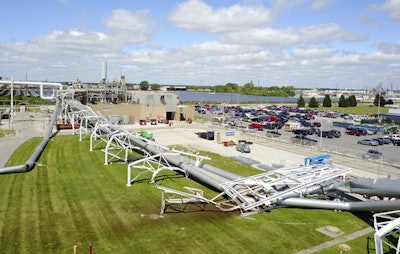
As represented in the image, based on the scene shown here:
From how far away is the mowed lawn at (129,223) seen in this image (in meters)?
18.0

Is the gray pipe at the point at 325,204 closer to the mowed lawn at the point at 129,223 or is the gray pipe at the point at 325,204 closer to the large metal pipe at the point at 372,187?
the large metal pipe at the point at 372,187

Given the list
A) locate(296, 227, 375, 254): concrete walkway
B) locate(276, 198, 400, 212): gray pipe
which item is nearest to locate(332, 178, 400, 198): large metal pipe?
locate(276, 198, 400, 212): gray pipe

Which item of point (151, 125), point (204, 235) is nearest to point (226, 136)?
point (151, 125)

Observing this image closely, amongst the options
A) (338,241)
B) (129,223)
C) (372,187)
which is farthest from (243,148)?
(129,223)

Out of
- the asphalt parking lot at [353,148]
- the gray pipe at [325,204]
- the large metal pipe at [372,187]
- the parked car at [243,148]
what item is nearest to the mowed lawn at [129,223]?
the gray pipe at [325,204]

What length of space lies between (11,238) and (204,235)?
10516 millimetres

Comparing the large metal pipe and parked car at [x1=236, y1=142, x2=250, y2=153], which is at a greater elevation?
the large metal pipe

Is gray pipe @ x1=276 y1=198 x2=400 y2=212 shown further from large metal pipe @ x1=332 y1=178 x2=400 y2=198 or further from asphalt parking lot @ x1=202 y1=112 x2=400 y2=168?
asphalt parking lot @ x1=202 y1=112 x2=400 y2=168

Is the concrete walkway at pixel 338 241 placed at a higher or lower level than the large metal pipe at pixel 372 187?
lower

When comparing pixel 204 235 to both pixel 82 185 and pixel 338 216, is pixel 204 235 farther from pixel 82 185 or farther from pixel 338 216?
pixel 82 185

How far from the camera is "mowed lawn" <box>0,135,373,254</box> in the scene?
18.0 meters

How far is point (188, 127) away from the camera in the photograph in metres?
71.2

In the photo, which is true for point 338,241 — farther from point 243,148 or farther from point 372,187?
point 243,148

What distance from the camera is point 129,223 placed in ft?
68.6
